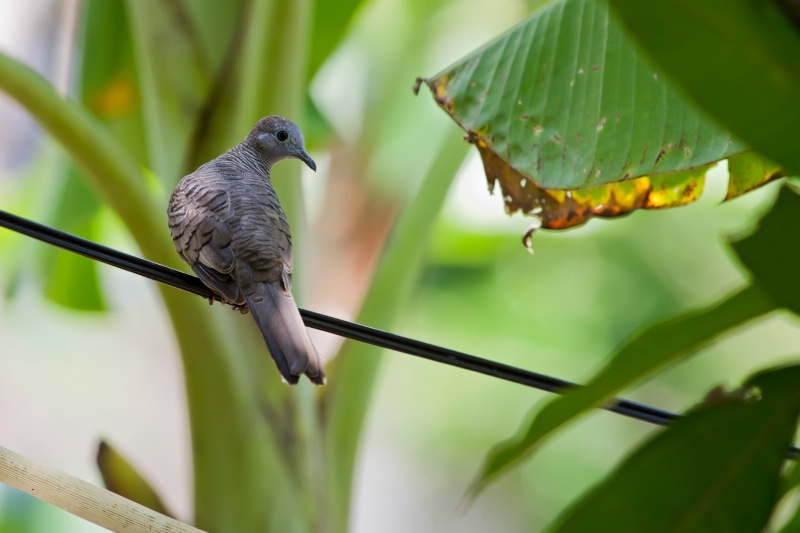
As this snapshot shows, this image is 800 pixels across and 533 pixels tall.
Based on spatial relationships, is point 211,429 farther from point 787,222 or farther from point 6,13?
point 6,13

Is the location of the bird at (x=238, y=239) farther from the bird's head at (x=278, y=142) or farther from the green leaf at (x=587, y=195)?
the green leaf at (x=587, y=195)

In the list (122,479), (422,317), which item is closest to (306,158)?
(122,479)

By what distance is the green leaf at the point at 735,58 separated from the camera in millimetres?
526

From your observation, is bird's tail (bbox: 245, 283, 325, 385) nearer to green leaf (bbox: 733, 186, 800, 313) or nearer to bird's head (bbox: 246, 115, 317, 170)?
bird's head (bbox: 246, 115, 317, 170)

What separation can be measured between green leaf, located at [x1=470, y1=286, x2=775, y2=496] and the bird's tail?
28.3 inches

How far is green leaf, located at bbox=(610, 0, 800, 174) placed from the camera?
1.73 ft

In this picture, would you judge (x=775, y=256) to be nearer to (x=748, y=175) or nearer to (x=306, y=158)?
(x=748, y=175)

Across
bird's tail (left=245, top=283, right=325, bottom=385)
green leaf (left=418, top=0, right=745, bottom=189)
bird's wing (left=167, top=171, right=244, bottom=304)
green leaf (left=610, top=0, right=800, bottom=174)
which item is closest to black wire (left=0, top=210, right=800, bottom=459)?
bird's tail (left=245, top=283, right=325, bottom=385)

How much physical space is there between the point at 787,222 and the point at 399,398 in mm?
6063

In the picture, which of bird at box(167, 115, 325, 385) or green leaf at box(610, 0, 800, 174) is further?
bird at box(167, 115, 325, 385)

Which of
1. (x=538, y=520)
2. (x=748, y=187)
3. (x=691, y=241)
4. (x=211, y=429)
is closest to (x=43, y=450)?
(x=538, y=520)

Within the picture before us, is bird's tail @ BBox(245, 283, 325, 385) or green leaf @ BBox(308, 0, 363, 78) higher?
green leaf @ BBox(308, 0, 363, 78)

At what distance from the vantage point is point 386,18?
539 cm

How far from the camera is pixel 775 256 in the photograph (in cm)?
50
